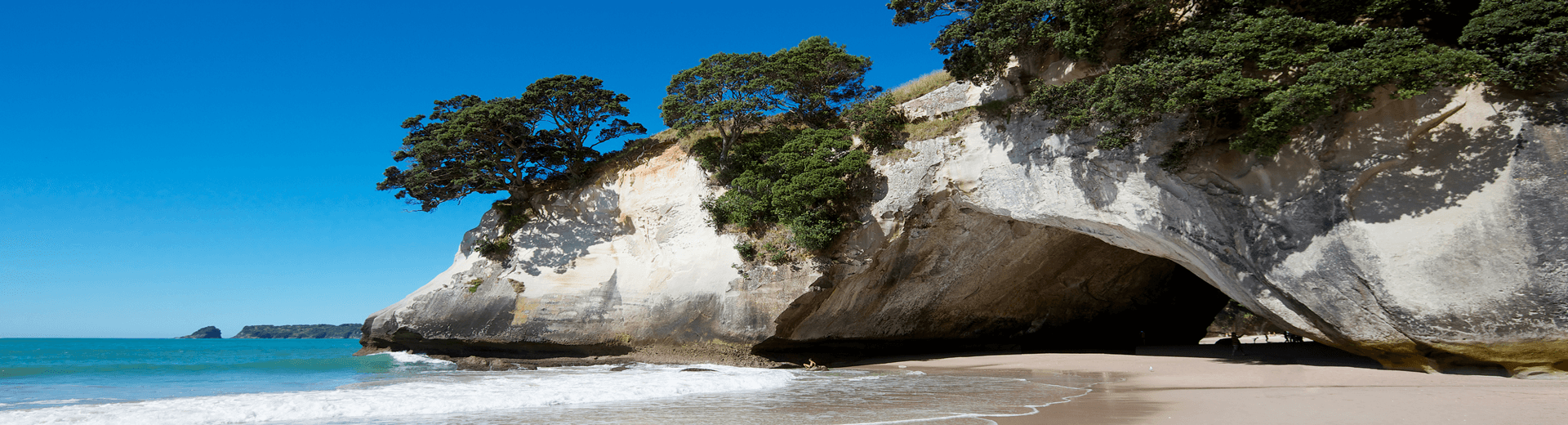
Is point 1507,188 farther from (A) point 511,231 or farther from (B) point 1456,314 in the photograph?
(A) point 511,231

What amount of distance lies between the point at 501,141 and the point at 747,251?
987 cm

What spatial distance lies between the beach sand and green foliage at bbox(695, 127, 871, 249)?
5499 millimetres

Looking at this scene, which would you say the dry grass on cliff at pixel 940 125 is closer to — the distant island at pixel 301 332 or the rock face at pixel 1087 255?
the rock face at pixel 1087 255

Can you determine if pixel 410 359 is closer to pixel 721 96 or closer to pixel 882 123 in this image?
pixel 721 96

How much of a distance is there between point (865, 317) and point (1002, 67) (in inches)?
306

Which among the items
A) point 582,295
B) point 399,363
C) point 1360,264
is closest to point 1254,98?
point 1360,264

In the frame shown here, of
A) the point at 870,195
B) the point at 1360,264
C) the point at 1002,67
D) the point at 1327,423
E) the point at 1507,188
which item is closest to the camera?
the point at 1327,423

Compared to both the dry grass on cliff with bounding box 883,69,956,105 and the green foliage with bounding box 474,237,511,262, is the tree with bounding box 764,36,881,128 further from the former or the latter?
the green foliage with bounding box 474,237,511,262

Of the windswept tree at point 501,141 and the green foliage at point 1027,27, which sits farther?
the windswept tree at point 501,141

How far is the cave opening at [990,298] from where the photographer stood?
1792cm

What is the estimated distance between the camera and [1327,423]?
715cm

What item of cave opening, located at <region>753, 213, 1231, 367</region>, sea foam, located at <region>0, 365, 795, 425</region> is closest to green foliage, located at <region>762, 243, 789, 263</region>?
cave opening, located at <region>753, 213, 1231, 367</region>

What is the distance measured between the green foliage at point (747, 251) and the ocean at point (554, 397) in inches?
118

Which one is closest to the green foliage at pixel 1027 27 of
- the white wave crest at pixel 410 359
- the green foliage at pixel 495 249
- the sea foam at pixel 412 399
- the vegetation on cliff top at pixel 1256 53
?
the vegetation on cliff top at pixel 1256 53
